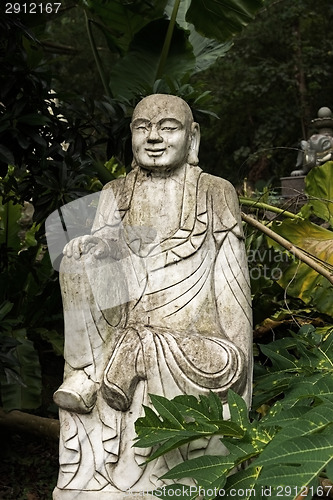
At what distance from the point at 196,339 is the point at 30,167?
76.5 inches

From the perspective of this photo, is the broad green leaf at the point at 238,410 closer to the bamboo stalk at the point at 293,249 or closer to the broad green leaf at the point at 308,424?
the broad green leaf at the point at 308,424

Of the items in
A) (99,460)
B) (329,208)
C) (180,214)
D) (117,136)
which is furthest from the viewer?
(329,208)

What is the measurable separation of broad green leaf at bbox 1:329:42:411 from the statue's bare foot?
1.76 metres

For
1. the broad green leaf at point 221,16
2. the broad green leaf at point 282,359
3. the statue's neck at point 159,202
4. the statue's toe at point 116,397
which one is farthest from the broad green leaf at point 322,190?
the statue's toe at point 116,397

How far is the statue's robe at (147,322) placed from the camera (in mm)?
3314

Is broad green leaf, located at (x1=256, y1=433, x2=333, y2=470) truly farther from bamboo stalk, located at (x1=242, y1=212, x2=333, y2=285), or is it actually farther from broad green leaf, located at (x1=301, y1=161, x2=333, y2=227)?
broad green leaf, located at (x1=301, y1=161, x2=333, y2=227)

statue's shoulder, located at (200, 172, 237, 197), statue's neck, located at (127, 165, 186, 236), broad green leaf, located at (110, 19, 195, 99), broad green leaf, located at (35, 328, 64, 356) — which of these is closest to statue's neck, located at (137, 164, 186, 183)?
statue's neck, located at (127, 165, 186, 236)

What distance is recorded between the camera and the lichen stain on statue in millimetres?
3318

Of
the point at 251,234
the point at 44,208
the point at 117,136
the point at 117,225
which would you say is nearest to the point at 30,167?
the point at 44,208

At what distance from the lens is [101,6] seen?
20.0 feet

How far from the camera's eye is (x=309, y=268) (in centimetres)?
538

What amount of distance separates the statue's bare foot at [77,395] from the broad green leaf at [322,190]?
2737 millimetres

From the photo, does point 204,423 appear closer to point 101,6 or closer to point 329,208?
point 329,208

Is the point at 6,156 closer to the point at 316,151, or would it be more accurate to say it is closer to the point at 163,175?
the point at 163,175
